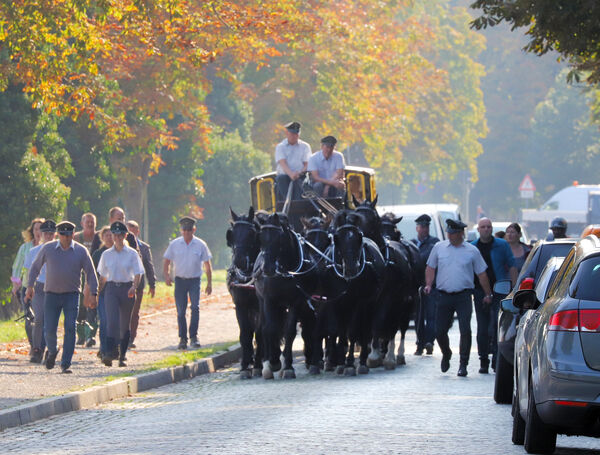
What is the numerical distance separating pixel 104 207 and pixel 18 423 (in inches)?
776

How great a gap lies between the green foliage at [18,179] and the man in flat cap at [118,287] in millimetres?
7402

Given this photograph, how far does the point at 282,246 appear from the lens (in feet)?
54.2

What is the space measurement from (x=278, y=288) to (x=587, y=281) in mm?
8027

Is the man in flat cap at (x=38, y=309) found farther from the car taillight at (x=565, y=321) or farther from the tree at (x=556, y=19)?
the car taillight at (x=565, y=321)

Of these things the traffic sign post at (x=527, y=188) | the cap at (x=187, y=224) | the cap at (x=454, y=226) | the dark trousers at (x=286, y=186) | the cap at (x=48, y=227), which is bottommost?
the cap at (x=454, y=226)

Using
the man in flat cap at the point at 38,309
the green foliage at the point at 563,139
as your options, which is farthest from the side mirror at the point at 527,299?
the green foliage at the point at 563,139

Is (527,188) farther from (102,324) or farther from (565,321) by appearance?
(565,321)

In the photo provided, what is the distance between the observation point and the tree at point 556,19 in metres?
17.3

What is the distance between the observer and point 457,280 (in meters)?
16.8

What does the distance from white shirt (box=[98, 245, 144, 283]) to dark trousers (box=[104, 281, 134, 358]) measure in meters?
0.10

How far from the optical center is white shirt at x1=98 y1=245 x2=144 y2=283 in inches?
714

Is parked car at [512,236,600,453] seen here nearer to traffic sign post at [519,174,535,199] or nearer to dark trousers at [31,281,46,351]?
dark trousers at [31,281,46,351]

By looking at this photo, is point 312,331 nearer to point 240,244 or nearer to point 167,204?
point 240,244

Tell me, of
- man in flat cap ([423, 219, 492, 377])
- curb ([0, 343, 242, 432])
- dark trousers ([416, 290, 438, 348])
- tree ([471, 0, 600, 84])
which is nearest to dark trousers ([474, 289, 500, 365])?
man in flat cap ([423, 219, 492, 377])
